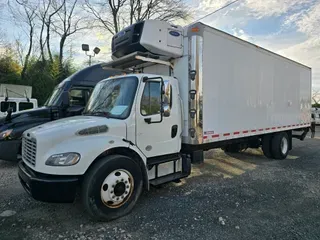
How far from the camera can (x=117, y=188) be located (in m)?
3.68

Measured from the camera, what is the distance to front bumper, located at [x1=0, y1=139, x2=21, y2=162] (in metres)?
6.32

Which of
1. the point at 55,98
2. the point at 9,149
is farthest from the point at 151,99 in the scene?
the point at 55,98

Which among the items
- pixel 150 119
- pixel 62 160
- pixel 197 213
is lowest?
pixel 197 213

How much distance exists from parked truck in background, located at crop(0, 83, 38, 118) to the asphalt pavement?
15.7ft

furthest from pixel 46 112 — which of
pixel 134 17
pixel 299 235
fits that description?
pixel 134 17

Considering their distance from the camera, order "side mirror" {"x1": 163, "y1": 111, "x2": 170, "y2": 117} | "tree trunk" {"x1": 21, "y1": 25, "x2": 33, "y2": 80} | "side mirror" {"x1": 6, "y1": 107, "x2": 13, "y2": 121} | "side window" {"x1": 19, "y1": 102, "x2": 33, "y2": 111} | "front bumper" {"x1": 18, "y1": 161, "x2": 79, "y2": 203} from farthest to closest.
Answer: "tree trunk" {"x1": 21, "y1": 25, "x2": 33, "y2": 80} < "side window" {"x1": 19, "y1": 102, "x2": 33, "y2": 111} < "side mirror" {"x1": 6, "y1": 107, "x2": 13, "y2": 121} < "side mirror" {"x1": 163, "y1": 111, "x2": 170, "y2": 117} < "front bumper" {"x1": 18, "y1": 161, "x2": 79, "y2": 203}

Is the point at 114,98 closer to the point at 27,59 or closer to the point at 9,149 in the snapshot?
the point at 9,149

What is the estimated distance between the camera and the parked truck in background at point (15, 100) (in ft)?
32.1

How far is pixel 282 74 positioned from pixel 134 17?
18.6 m

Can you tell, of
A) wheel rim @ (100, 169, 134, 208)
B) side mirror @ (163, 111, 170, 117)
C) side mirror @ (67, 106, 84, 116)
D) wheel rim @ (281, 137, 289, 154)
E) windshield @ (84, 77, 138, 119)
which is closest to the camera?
wheel rim @ (100, 169, 134, 208)

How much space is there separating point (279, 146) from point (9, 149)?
782 cm

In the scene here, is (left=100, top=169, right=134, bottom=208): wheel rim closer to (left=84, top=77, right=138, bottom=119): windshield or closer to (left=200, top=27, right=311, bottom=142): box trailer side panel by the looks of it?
(left=84, top=77, right=138, bottom=119): windshield

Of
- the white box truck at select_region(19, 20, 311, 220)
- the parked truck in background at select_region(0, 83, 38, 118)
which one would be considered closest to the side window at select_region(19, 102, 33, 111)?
the parked truck in background at select_region(0, 83, 38, 118)

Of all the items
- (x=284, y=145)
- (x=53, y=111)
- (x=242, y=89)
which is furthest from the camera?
(x=284, y=145)
